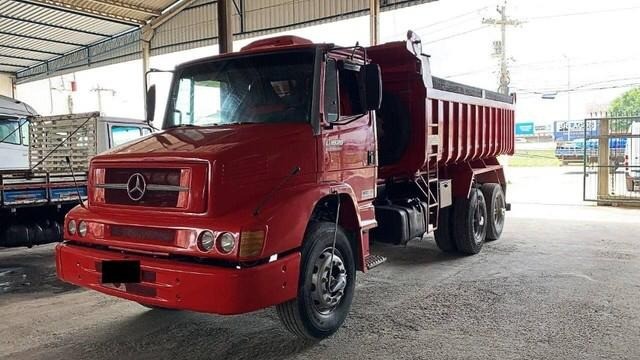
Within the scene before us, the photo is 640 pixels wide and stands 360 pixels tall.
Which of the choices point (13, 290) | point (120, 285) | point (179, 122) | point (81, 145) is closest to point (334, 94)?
point (179, 122)

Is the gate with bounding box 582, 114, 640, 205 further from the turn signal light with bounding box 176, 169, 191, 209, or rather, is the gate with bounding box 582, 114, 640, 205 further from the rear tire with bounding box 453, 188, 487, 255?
the turn signal light with bounding box 176, 169, 191, 209

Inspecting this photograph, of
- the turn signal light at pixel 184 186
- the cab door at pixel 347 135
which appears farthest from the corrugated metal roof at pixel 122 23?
the turn signal light at pixel 184 186

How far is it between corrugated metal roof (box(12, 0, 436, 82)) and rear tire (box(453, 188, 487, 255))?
23.6ft

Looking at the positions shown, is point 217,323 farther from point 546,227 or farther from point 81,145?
point 546,227

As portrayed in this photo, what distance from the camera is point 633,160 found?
1372 centimetres

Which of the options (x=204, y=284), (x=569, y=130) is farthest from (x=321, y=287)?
(x=569, y=130)

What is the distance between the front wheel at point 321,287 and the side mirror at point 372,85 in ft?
3.66

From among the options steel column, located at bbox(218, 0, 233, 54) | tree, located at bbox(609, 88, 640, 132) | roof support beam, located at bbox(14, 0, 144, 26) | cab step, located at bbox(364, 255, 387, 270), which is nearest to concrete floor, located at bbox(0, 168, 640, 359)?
cab step, located at bbox(364, 255, 387, 270)

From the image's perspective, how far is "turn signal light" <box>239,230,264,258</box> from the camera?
11.5 feet

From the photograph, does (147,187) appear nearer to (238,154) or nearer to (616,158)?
(238,154)

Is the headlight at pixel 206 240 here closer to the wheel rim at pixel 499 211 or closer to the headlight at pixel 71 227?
the headlight at pixel 71 227

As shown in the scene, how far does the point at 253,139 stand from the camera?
4.00 metres

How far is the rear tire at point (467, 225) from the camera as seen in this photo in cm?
759

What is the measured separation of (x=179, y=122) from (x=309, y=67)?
144 cm
